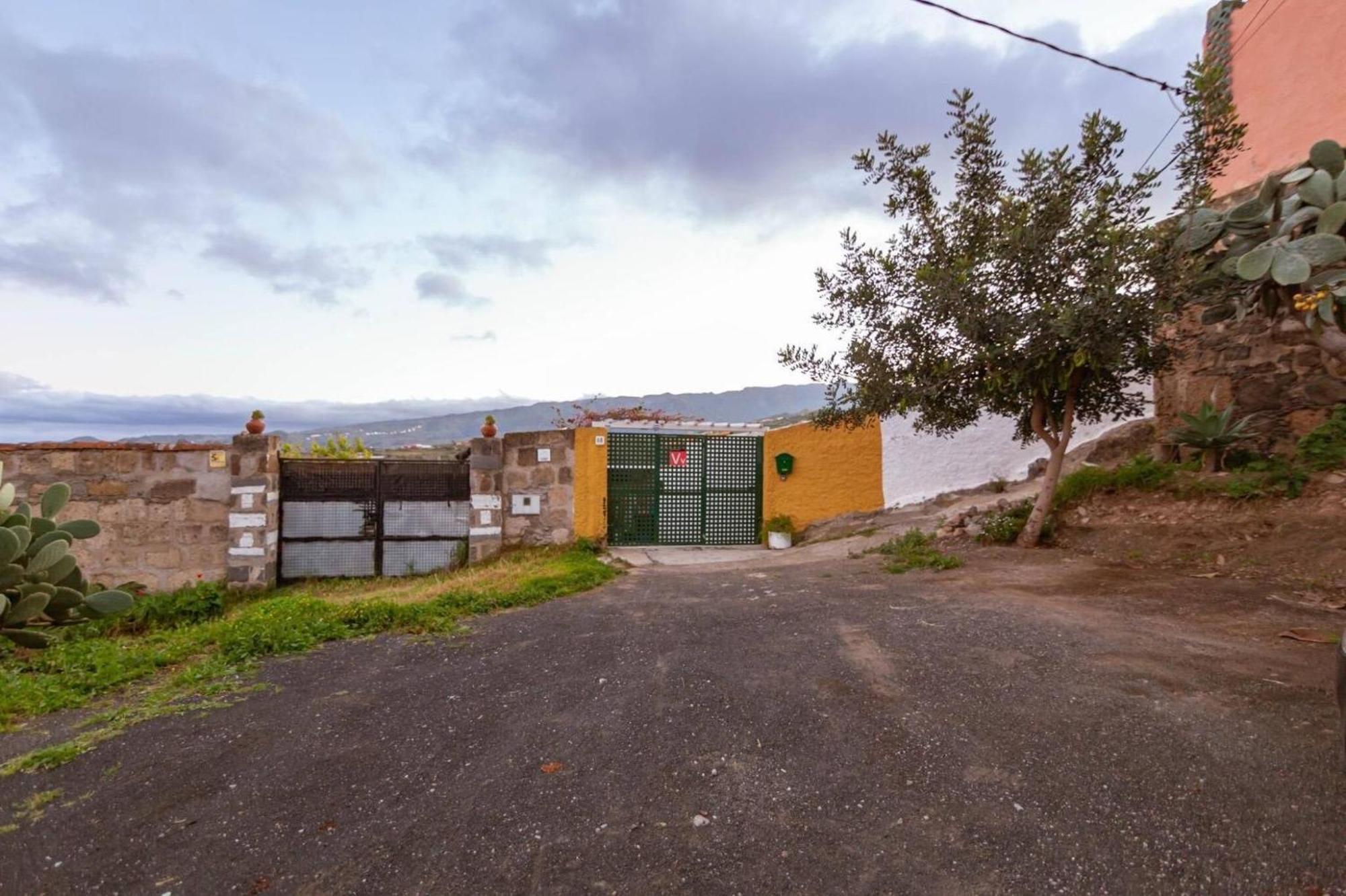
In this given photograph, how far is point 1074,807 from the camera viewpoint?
229cm

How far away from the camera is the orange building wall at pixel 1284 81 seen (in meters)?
7.75

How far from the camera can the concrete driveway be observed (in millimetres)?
2072

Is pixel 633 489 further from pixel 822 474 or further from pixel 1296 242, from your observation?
pixel 1296 242

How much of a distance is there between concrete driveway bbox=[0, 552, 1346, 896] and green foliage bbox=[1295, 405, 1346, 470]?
3302 millimetres

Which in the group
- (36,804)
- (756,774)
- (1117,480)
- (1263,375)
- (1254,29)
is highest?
(1254,29)

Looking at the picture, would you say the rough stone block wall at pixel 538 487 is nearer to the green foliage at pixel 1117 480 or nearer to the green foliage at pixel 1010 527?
the green foliage at pixel 1010 527

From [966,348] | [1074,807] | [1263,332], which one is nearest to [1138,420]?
[1263,332]

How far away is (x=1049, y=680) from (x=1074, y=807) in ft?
3.92

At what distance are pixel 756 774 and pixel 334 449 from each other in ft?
30.0

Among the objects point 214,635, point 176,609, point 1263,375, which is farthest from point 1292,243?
point 176,609

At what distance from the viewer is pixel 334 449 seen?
979 cm

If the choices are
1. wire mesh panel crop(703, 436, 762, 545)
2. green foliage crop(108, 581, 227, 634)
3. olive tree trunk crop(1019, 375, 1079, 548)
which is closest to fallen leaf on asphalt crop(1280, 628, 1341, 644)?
olive tree trunk crop(1019, 375, 1079, 548)

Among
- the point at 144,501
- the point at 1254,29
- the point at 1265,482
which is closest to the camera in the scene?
the point at 1265,482

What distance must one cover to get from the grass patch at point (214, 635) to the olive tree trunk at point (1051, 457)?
474 cm
